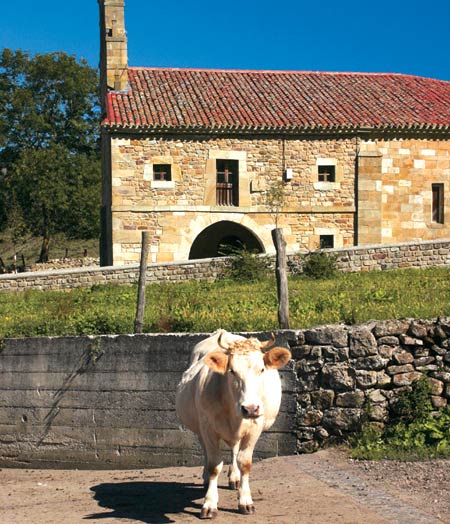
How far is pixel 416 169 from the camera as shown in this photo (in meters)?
33.4

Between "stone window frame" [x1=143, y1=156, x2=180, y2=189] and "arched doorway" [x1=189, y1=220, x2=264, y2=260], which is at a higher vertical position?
"stone window frame" [x1=143, y1=156, x2=180, y2=189]

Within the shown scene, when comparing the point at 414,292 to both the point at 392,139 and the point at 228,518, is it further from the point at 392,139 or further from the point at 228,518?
the point at 392,139

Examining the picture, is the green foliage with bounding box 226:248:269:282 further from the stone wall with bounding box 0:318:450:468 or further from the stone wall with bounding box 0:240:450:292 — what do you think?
the stone wall with bounding box 0:318:450:468

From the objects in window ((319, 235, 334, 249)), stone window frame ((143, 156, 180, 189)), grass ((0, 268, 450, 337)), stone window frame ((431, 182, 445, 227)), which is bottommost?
grass ((0, 268, 450, 337))

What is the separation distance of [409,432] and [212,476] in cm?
386

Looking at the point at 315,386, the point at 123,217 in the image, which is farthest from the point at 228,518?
the point at 123,217

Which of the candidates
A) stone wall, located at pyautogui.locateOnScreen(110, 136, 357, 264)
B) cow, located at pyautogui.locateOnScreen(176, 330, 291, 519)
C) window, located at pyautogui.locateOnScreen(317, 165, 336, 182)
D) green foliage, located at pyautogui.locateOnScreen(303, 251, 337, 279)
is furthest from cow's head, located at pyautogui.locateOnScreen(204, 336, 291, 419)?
window, located at pyautogui.locateOnScreen(317, 165, 336, 182)

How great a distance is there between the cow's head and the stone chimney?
2499 cm

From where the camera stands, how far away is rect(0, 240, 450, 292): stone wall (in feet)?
89.4

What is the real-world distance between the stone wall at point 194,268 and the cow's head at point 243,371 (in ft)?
57.7

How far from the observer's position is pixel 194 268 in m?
27.6

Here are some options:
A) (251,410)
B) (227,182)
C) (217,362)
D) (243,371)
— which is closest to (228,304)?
(217,362)

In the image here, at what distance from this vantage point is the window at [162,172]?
32.2 m

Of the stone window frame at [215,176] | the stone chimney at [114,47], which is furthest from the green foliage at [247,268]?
the stone chimney at [114,47]
